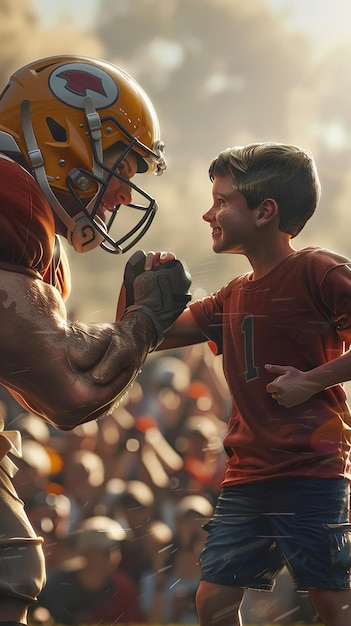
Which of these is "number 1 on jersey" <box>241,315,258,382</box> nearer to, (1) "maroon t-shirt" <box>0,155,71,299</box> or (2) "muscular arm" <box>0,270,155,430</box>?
(2) "muscular arm" <box>0,270,155,430</box>

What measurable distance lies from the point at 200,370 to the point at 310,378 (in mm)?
4472

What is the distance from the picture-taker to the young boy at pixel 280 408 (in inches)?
97.0

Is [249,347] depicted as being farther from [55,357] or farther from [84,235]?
[55,357]

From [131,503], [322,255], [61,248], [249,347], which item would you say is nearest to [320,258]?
[322,255]

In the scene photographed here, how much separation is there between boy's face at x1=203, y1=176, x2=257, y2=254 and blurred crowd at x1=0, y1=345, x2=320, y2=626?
245cm

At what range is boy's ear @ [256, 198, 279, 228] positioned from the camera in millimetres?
2713

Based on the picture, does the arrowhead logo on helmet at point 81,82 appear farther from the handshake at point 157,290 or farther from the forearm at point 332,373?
the forearm at point 332,373

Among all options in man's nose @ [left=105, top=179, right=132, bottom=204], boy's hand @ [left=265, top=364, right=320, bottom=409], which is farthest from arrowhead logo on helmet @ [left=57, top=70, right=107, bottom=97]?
boy's hand @ [left=265, top=364, right=320, bottom=409]

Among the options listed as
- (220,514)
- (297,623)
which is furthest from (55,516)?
(220,514)

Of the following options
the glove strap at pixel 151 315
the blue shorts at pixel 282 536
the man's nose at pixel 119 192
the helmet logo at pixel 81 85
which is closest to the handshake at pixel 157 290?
the glove strap at pixel 151 315

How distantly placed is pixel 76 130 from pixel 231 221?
1.84 ft

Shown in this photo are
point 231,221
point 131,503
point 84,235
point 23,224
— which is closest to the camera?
point 23,224

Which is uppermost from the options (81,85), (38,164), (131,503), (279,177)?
(81,85)

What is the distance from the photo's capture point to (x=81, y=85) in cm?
249
